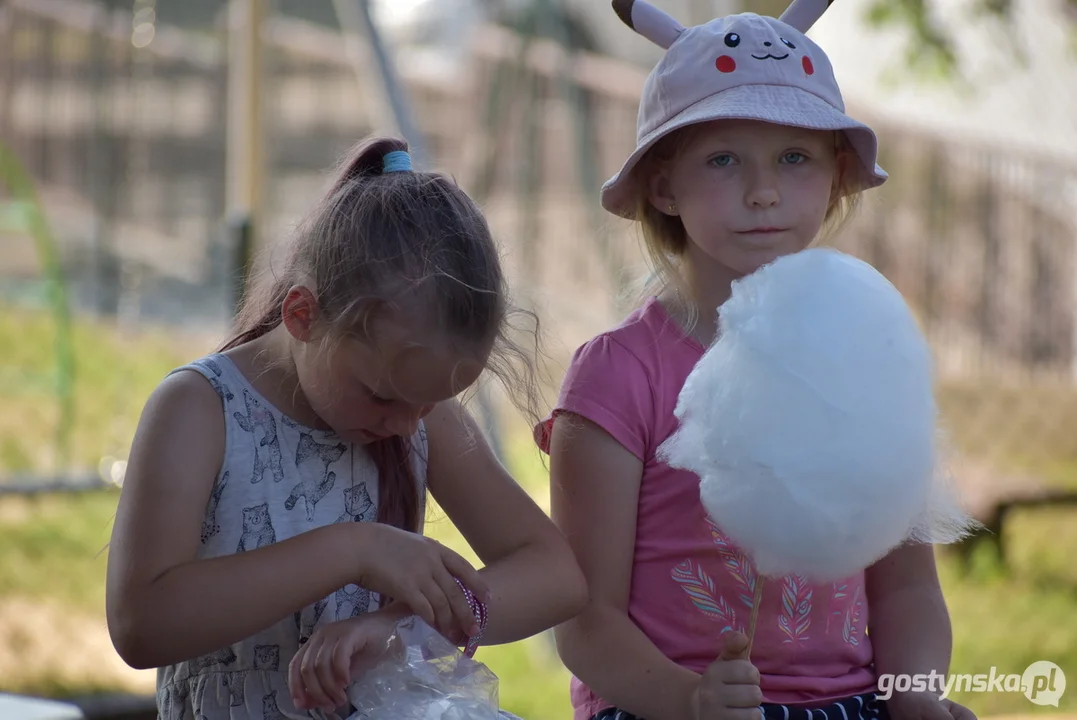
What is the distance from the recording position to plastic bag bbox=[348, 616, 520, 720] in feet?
4.66

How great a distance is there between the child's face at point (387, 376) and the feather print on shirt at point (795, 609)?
1.90 ft

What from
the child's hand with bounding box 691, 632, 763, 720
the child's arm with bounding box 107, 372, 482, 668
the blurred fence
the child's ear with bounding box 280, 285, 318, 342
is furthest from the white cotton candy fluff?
the blurred fence

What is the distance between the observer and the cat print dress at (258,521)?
1.55 metres

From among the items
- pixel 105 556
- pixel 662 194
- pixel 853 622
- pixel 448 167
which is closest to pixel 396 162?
pixel 662 194

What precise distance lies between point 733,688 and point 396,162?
79 cm

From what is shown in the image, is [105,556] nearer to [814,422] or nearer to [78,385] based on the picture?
[78,385]

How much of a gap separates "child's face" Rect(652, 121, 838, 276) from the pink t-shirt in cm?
19

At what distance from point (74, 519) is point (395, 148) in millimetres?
3995

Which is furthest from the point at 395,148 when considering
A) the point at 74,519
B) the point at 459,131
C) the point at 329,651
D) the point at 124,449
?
the point at 459,131

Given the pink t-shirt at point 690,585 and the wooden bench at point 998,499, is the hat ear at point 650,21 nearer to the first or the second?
the pink t-shirt at point 690,585

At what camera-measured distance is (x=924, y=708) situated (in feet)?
5.48

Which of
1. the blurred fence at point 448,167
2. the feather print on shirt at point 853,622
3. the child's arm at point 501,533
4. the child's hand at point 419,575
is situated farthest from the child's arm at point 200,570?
the blurred fence at point 448,167

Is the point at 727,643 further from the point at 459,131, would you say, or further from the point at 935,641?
the point at 459,131

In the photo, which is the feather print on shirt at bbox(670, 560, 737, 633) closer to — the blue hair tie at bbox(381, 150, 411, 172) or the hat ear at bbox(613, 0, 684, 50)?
the blue hair tie at bbox(381, 150, 411, 172)
